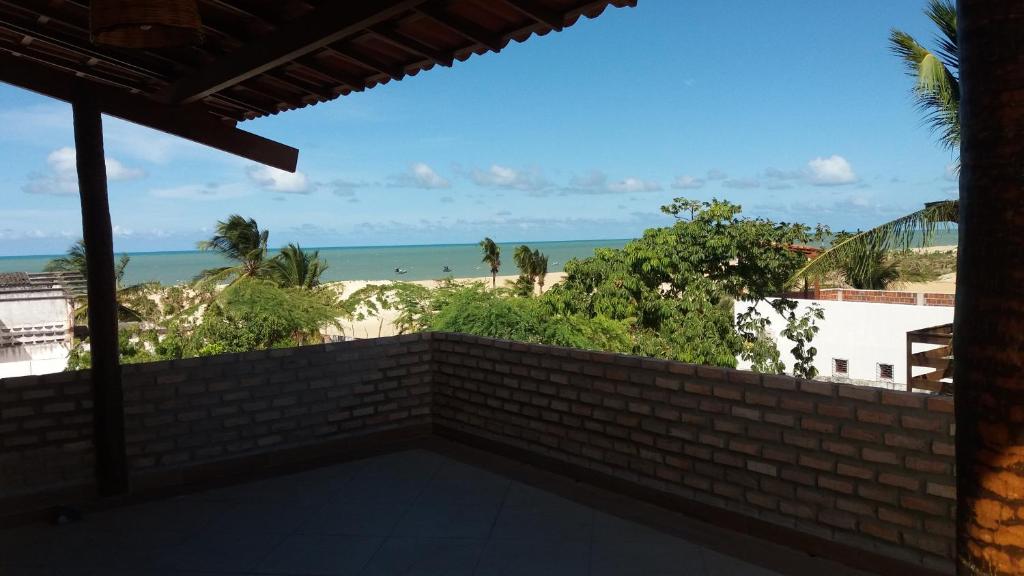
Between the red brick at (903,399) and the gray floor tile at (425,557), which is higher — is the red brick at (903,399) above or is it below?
above

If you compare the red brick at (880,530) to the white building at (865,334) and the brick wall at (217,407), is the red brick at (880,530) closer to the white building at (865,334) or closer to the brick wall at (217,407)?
the brick wall at (217,407)

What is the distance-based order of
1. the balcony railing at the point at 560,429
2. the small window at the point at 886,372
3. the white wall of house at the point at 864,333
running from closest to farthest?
the balcony railing at the point at 560,429 → the white wall of house at the point at 864,333 → the small window at the point at 886,372

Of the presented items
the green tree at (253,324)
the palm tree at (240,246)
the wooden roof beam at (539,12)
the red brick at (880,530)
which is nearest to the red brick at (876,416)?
the red brick at (880,530)

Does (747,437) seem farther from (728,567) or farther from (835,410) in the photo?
(728,567)

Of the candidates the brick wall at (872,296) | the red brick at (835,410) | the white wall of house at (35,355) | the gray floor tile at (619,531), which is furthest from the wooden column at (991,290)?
the white wall of house at (35,355)

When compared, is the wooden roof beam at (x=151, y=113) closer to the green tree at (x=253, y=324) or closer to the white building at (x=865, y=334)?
the green tree at (x=253, y=324)

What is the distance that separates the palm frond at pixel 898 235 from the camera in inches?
354

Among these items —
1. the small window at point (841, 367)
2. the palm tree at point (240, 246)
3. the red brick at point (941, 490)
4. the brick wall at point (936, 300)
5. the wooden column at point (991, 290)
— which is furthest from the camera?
the palm tree at point (240, 246)

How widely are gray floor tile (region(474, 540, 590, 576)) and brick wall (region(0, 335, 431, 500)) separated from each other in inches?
81.4

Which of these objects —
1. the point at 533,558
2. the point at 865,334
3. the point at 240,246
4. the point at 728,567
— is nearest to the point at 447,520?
the point at 533,558

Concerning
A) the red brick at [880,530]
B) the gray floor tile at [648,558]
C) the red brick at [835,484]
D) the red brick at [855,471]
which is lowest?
the gray floor tile at [648,558]

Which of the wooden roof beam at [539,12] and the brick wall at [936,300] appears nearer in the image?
the wooden roof beam at [539,12]

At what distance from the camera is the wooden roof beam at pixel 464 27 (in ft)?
10.4

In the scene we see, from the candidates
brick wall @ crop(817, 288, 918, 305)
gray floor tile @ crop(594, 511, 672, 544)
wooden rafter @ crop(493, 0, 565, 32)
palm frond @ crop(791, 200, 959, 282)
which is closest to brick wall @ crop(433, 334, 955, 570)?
gray floor tile @ crop(594, 511, 672, 544)
